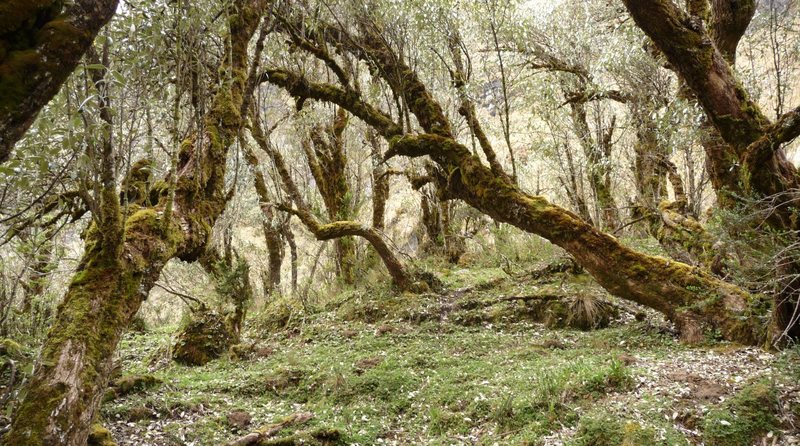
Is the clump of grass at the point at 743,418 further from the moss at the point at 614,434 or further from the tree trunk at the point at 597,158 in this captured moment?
the tree trunk at the point at 597,158

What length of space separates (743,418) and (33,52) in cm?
526

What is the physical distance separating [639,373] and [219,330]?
21.8ft

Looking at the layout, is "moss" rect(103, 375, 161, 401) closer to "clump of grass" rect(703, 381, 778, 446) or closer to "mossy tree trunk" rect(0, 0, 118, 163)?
"mossy tree trunk" rect(0, 0, 118, 163)

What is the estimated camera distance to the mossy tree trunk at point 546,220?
232 inches

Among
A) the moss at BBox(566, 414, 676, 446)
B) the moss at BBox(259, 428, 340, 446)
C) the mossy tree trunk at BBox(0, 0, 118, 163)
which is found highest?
the mossy tree trunk at BBox(0, 0, 118, 163)

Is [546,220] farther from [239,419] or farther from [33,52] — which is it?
[33,52]

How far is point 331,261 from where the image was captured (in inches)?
589

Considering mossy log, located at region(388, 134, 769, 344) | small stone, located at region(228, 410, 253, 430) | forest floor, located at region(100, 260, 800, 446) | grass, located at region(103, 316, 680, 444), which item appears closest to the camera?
forest floor, located at region(100, 260, 800, 446)

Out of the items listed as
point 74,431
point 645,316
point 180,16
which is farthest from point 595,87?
point 74,431

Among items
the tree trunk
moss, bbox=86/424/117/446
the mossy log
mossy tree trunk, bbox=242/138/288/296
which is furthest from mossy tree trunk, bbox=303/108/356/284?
moss, bbox=86/424/117/446

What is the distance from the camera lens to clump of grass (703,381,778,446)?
155 inches

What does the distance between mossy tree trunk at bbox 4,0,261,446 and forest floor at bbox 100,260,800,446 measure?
1462mm

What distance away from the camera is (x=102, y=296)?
379 centimetres

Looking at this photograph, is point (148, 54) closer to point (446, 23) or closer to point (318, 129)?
point (446, 23)
